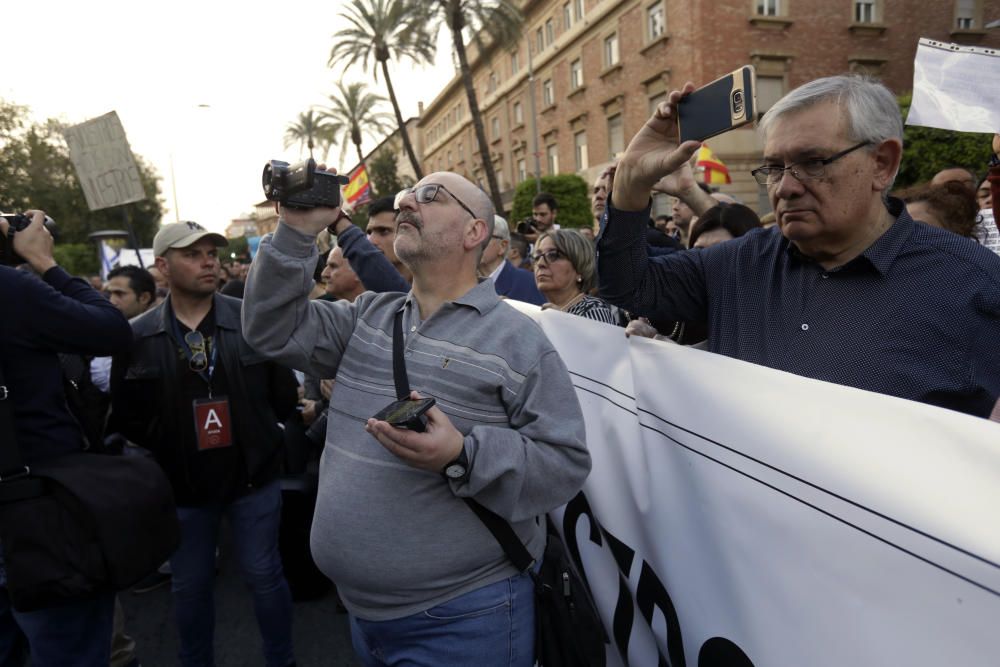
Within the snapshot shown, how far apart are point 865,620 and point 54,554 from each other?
2109 mm

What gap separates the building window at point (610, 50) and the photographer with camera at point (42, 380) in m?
23.7

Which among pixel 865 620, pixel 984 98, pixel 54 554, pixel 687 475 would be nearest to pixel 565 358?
pixel 687 475

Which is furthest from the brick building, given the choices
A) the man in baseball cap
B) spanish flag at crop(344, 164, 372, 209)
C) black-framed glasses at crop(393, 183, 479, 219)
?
black-framed glasses at crop(393, 183, 479, 219)

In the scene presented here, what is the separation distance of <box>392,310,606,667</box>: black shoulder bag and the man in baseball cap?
1535 mm

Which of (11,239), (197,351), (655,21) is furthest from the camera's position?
(655,21)

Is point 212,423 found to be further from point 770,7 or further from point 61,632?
point 770,7

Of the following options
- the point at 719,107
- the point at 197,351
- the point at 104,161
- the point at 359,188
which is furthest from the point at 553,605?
the point at 359,188

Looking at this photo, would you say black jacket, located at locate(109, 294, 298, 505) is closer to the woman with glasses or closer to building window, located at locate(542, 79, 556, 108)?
the woman with glasses

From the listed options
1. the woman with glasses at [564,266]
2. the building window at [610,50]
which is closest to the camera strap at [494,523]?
the woman with glasses at [564,266]

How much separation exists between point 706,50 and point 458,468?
20.1 metres

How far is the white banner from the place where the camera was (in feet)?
3.06

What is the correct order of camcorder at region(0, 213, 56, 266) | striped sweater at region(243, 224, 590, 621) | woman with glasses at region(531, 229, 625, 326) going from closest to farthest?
striped sweater at region(243, 224, 590, 621), camcorder at region(0, 213, 56, 266), woman with glasses at region(531, 229, 625, 326)

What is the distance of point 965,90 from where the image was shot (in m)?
2.52

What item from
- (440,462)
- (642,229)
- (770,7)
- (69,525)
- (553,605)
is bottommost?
(553,605)
